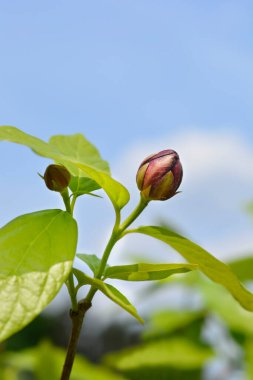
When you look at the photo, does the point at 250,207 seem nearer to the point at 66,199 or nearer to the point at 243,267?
the point at 243,267

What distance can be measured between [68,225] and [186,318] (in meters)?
1.35

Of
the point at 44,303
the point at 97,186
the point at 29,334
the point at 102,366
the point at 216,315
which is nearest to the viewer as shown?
the point at 44,303

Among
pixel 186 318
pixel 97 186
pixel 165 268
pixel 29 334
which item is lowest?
pixel 165 268

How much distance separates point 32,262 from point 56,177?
0.41 feet

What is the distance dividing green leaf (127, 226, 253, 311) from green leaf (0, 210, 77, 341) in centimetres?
11

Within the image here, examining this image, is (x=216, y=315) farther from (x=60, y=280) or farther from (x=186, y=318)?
(x=60, y=280)

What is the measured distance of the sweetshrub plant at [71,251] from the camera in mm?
750

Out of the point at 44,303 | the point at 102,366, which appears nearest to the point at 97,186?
the point at 44,303

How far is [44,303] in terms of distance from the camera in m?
0.74

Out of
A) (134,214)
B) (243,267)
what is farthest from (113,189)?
(243,267)

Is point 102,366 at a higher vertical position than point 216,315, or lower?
lower

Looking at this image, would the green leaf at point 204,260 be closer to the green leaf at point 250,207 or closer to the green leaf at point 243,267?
the green leaf at point 243,267

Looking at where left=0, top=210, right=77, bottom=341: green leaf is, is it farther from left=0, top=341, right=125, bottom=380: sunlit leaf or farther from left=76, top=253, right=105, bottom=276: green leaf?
left=0, top=341, right=125, bottom=380: sunlit leaf

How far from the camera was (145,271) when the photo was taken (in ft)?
2.85
